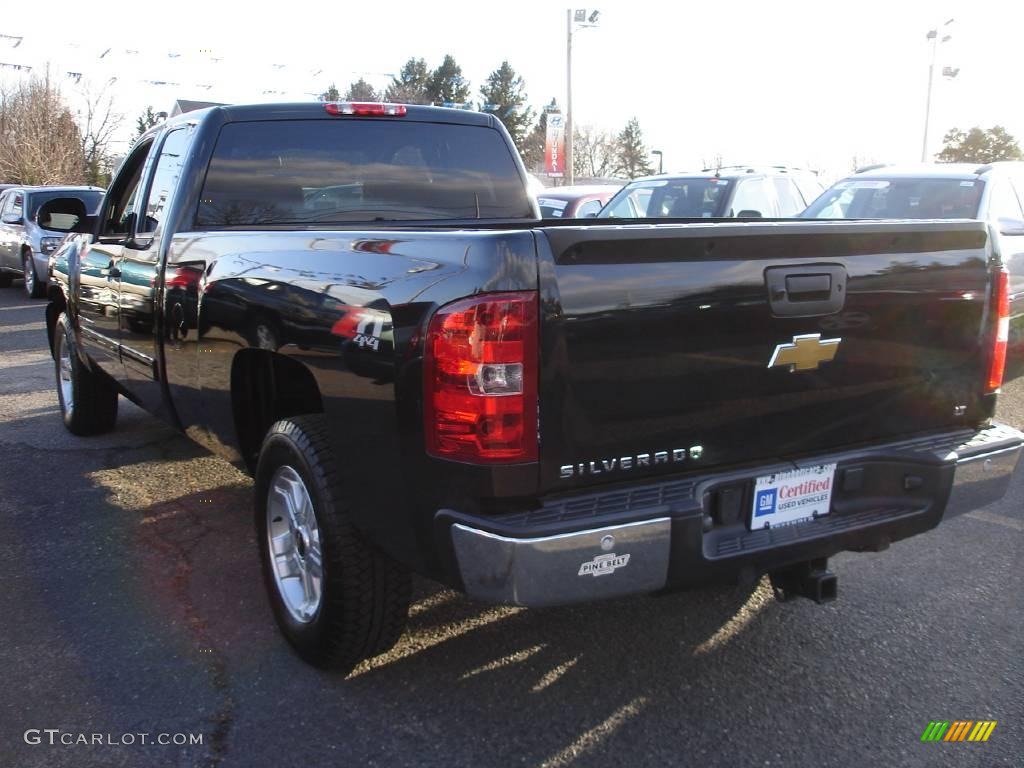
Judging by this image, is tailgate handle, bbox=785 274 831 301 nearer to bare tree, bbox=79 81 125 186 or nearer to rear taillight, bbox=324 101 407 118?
rear taillight, bbox=324 101 407 118

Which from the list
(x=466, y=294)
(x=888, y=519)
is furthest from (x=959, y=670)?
(x=466, y=294)

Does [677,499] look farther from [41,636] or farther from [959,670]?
[41,636]

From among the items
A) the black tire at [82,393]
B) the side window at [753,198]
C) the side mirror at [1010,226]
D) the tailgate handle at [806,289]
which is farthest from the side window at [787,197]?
the tailgate handle at [806,289]

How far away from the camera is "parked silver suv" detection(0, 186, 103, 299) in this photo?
14711 mm

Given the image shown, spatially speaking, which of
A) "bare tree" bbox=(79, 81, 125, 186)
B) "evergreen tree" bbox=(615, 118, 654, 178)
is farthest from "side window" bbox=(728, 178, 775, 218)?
"evergreen tree" bbox=(615, 118, 654, 178)

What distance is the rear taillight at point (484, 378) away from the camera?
2326 mm

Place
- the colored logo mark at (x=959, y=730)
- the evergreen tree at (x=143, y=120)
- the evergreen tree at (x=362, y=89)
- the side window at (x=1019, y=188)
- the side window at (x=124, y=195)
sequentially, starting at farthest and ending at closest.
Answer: the evergreen tree at (x=362, y=89), the evergreen tree at (x=143, y=120), the side window at (x=1019, y=188), the side window at (x=124, y=195), the colored logo mark at (x=959, y=730)

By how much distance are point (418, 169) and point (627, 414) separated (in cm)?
243

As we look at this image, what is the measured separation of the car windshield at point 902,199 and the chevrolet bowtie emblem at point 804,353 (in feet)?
17.3

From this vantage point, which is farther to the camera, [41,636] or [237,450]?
[237,450]

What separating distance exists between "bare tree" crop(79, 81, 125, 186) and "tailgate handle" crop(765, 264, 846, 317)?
1621 inches

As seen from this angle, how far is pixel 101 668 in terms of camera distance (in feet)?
10.4

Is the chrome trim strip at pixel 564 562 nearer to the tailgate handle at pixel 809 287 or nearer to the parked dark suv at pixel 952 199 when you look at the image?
the tailgate handle at pixel 809 287

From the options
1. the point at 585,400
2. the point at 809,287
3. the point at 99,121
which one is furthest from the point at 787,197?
the point at 99,121
